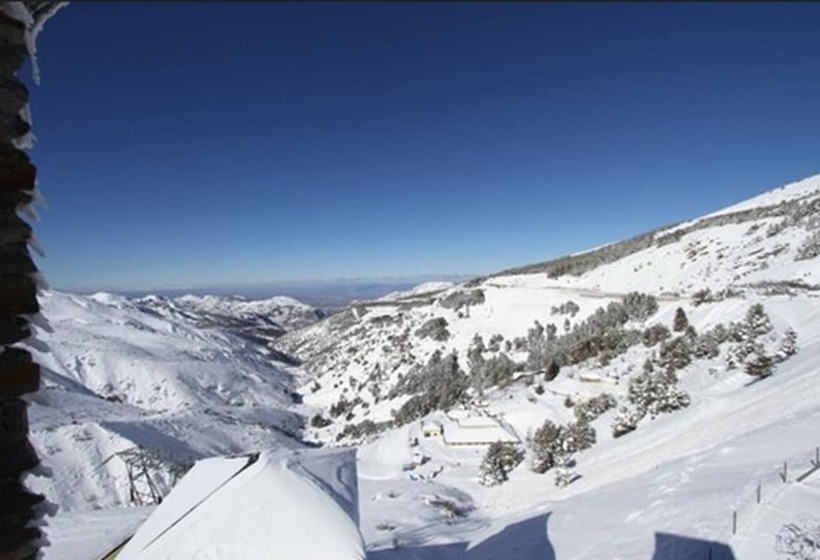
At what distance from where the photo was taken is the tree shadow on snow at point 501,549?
13.6 meters

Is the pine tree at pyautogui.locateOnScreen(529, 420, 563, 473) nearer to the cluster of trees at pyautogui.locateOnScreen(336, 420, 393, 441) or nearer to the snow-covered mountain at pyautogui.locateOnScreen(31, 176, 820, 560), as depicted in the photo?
the snow-covered mountain at pyautogui.locateOnScreen(31, 176, 820, 560)

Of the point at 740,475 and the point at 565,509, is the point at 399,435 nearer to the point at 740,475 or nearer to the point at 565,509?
the point at 565,509

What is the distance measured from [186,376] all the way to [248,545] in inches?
3374

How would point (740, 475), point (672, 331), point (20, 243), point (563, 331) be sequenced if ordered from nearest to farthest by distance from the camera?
point (20, 243), point (740, 475), point (672, 331), point (563, 331)

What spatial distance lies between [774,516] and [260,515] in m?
10.0

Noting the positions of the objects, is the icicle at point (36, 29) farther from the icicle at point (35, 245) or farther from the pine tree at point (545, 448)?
the pine tree at point (545, 448)

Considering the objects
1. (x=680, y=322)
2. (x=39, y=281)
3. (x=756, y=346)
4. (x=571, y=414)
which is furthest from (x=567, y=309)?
(x=39, y=281)

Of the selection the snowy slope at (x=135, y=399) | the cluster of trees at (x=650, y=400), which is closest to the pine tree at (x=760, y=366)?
the cluster of trees at (x=650, y=400)

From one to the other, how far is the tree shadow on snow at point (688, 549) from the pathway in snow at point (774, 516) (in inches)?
11.2

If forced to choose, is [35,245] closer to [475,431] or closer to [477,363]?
[475,431]

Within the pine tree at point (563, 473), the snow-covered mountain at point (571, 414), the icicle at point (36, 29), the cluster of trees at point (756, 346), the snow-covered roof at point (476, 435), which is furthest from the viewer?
the snow-covered roof at point (476, 435)

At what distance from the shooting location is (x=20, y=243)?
278cm

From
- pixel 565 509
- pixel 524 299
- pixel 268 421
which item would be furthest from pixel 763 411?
pixel 268 421

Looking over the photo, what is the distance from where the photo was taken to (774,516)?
10578 millimetres
